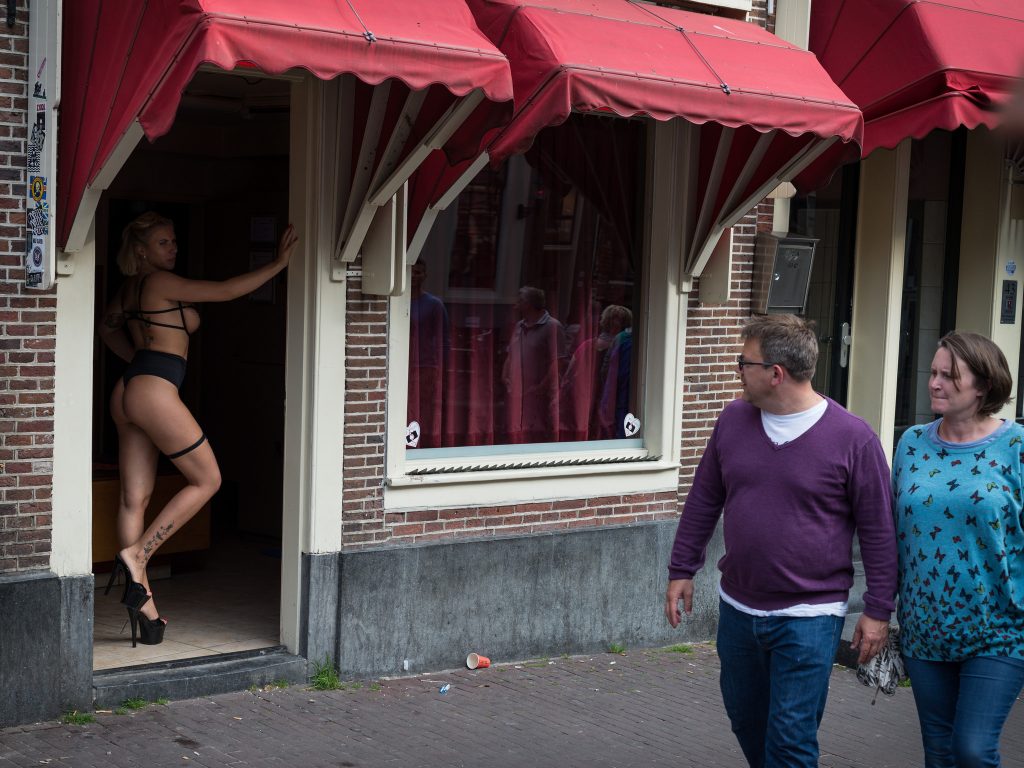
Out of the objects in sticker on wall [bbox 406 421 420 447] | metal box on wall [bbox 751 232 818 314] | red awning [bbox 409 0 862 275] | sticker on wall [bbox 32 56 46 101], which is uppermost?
red awning [bbox 409 0 862 275]

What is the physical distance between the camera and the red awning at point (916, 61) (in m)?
8.25

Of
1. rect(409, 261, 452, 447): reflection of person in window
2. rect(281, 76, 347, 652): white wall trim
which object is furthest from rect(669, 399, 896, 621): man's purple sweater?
rect(409, 261, 452, 447): reflection of person in window

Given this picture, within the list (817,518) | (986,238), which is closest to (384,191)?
(817,518)

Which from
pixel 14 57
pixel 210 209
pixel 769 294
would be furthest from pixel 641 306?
pixel 14 57

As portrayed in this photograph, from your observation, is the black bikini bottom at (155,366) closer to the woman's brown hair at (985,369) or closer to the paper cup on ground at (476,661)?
the paper cup on ground at (476,661)

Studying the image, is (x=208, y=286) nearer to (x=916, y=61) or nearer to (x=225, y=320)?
(x=225, y=320)

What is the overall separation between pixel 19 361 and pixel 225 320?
407 cm

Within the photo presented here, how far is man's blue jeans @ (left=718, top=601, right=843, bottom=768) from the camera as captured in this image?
4.35 meters

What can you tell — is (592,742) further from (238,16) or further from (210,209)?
(210,209)

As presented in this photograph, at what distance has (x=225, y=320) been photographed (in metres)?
9.86

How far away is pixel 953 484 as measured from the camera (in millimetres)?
4387

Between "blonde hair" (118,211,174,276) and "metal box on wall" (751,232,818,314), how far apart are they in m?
3.65

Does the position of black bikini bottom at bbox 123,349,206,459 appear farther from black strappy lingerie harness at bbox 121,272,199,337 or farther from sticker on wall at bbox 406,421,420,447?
sticker on wall at bbox 406,421,420,447

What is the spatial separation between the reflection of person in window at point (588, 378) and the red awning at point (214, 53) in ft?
8.65
